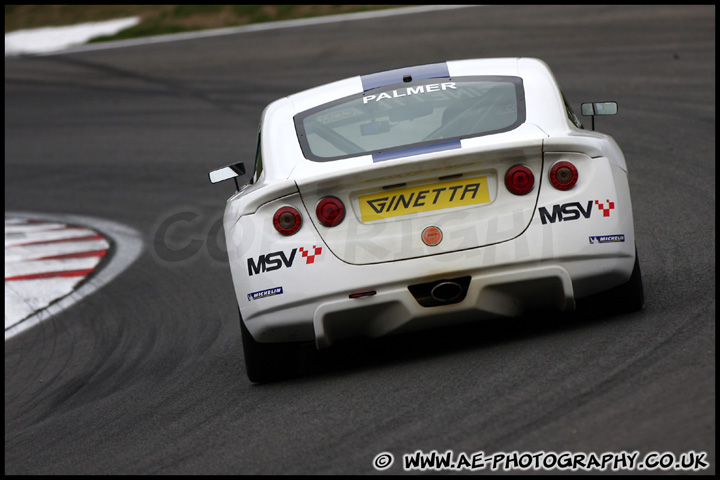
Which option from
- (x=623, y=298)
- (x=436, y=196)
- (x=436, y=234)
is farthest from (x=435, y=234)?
(x=623, y=298)

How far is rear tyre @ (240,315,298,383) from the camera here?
5.23 metres

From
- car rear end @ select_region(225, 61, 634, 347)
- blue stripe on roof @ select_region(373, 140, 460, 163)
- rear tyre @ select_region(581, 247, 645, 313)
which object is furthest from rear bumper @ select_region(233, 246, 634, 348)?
blue stripe on roof @ select_region(373, 140, 460, 163)

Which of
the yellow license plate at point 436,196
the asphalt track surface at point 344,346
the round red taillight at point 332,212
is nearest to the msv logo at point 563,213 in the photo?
the yellow license plate at point 436,196

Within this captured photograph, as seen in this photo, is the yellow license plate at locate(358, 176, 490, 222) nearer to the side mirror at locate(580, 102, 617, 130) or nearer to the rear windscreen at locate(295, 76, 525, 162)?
the rear windscreen at locate(295, 76, 525, 162)

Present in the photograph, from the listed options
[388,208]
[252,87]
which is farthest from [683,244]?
[252,87]

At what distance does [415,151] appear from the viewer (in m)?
4.82

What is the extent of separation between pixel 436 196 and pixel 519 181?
0.37m

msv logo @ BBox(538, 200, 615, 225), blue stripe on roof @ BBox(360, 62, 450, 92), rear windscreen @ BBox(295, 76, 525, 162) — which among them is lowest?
msv logo @ BBox(538, 200, 615, 225)

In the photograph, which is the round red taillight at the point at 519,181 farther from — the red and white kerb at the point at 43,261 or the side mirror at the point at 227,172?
the red and white kerb at the point at 43,261

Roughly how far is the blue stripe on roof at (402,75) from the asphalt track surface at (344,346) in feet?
4.32

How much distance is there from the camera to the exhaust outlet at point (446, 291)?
4.79 m

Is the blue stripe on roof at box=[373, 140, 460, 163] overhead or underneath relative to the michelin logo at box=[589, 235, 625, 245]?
overhead

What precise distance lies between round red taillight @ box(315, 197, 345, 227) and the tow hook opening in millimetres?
438

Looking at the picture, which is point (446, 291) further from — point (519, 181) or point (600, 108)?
point (600, 108)
